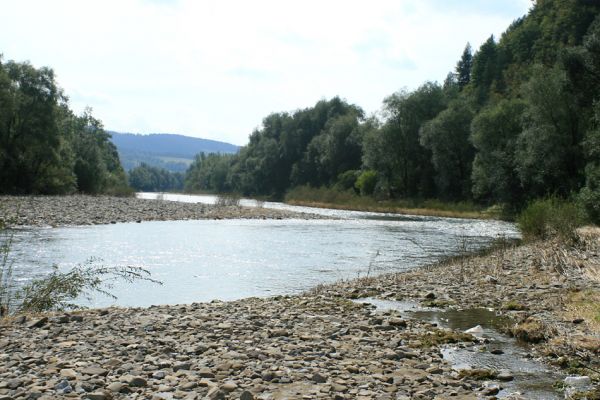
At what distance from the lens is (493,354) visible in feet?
31.8

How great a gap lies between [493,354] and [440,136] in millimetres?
62448

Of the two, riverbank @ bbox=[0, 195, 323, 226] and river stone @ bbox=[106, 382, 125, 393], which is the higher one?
riverbank @ bbox=[0, 195, 323, 226]

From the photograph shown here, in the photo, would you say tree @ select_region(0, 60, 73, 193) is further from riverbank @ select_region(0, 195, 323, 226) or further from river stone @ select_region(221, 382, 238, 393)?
river stone @ select_region(221, 382, 238, 393)

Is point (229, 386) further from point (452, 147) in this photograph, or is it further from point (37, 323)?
point (452, 147)

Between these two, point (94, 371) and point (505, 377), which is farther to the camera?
point (505, 377)

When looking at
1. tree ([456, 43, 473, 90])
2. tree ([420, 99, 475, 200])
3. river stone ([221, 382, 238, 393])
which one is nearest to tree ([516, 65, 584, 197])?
tree ([420, 99, 475, 200])

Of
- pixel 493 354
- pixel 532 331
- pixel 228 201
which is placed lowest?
pixel 493 354

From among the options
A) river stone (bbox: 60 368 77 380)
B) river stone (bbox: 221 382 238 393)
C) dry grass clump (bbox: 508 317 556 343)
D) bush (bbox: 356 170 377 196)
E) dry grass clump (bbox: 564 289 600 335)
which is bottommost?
river stone (bbox: 60 368 77 380)

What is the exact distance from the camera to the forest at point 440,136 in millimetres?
46812

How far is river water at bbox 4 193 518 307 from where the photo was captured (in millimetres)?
17406

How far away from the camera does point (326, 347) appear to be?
9.42 metres

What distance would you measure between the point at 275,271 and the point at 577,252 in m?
10.5

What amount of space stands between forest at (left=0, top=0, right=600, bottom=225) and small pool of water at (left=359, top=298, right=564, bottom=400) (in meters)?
15.5

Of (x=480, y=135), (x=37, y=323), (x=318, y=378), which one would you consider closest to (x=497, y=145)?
(x=480, y=135)
